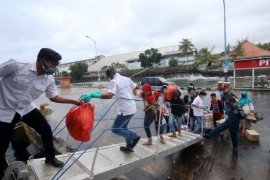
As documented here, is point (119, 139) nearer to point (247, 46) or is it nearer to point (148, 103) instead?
point (148, 103)

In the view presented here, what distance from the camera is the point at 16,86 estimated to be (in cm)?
249

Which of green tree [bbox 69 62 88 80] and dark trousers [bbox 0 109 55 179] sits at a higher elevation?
green tree [bbox 69 62 88 80]

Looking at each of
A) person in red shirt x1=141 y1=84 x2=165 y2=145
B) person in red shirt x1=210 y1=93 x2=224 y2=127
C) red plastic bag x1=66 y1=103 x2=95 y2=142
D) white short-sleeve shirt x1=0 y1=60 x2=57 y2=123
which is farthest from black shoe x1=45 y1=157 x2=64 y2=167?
person in red shirt x1=210 y1=93 x2=224 y2=127

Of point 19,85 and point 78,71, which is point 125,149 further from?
point 78,71

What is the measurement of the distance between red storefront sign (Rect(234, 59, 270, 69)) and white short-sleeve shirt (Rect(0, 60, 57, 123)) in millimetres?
18539

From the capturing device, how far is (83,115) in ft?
9.66

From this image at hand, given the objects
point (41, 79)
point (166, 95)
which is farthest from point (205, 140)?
point (41, 79)

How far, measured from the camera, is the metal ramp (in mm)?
3074

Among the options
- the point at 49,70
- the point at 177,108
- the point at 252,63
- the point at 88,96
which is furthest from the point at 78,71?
the point at 49,70

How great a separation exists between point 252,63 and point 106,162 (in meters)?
17.8

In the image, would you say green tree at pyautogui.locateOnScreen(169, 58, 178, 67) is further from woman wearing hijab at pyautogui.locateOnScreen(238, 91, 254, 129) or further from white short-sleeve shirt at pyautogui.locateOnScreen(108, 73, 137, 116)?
white short-sleeve shirt at pyautogui.locateOnScreen(108, 73, 137, 116)

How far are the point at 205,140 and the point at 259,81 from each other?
15918 millimetres

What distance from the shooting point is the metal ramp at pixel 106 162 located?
10.1ft

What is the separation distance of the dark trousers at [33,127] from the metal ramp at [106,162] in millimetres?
272
